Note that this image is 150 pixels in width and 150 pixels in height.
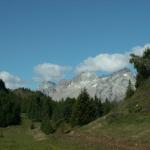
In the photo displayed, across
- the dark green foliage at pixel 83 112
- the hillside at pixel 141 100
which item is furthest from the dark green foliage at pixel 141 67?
the dark green foliage at pixel 83 112

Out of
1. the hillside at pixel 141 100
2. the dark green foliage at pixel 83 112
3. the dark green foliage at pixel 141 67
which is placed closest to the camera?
the hillside at pixel 141 100

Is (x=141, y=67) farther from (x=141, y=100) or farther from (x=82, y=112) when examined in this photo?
(x=82, y=112)

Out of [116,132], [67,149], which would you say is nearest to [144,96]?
[116,132]

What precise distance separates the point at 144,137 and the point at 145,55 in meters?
55.6

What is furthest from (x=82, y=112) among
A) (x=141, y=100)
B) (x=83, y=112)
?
(x=141, y=100)

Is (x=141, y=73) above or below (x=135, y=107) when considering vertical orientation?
above

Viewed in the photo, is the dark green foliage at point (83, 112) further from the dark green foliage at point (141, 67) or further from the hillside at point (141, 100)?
the hillside at point (141, 100)

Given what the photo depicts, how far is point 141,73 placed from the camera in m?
109

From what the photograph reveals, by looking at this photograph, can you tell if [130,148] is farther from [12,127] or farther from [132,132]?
[12,127]

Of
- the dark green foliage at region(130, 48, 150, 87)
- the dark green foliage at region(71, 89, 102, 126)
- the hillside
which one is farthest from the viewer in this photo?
the dark green foliage at region(71, 89, 102, 126)

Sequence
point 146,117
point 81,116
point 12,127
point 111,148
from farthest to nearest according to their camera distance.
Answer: point 12,127 → point 81,116 → point 146,117 → point 111,148

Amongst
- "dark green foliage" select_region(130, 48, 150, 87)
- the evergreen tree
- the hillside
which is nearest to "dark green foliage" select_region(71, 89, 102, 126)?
the evergreen tree

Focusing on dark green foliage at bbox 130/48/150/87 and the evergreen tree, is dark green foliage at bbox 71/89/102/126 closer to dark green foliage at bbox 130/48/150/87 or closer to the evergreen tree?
the evergreen tree

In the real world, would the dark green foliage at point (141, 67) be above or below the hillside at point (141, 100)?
above
